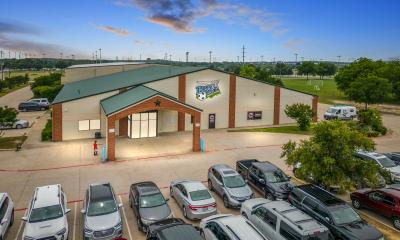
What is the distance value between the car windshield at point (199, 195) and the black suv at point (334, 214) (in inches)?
173

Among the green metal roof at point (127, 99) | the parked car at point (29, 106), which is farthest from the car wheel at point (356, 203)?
the parked car at point (29, 106)

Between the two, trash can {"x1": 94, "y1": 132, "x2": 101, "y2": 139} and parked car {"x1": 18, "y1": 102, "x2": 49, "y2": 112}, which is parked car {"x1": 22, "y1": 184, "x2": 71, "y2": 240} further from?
parked car {"x1": 18, "y1": 102, "x2": 49, "y2": 112}

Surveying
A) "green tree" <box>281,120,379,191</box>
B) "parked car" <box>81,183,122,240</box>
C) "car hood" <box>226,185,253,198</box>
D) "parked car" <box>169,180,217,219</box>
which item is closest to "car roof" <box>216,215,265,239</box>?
"parked car" <box>169,180,217,219</box>

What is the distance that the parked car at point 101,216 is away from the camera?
13977mm

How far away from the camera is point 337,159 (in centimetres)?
1697

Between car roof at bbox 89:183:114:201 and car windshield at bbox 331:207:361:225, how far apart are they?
10.2m

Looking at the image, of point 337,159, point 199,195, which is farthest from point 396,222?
point 199,195

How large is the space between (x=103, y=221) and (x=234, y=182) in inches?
299

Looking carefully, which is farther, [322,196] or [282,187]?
[282,187]

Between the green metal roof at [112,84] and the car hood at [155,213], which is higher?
the green metal roof at [112,84]

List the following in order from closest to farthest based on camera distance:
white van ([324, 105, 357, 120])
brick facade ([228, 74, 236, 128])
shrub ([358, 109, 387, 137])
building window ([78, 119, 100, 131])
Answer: building window ([78, 119, 100, 131]), shrub ([358, 109, 387, 137]), brick facade ([228, 74, 236, 128]), white van ([324, 105, 357, 120])

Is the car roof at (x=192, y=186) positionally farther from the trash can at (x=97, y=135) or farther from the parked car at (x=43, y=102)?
the parked car at (x=43, y=102)

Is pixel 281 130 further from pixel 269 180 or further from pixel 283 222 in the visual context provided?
pixel 283 222

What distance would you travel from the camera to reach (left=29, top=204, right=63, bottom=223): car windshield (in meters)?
14.4
